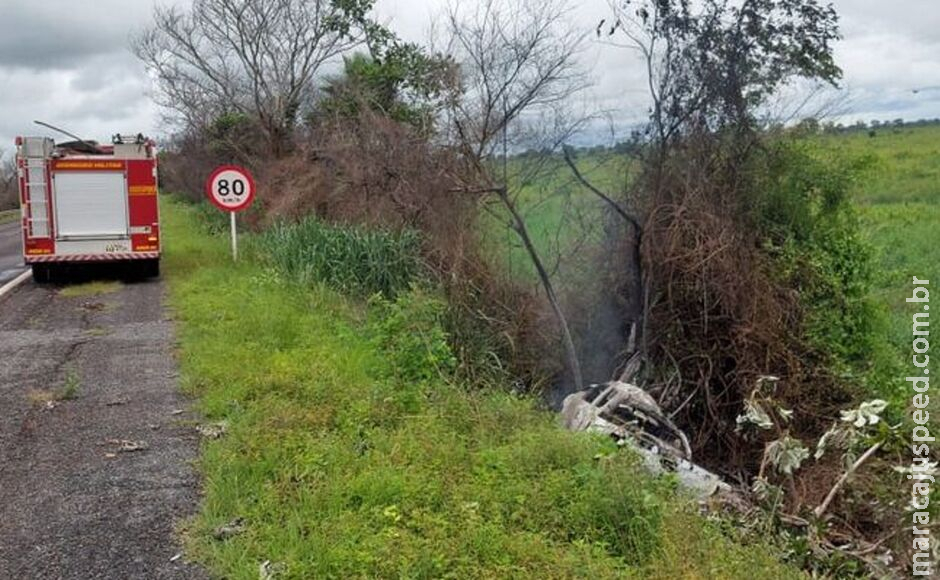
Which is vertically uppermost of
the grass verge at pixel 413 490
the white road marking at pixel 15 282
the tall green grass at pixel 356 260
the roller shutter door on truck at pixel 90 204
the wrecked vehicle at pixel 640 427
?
the roller shutter door on truck at pixel 90 204

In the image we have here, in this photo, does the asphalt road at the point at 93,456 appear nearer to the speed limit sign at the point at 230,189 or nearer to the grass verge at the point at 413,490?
the grass verge at the point at 413,490

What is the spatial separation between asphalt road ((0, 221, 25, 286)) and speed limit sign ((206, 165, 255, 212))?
450 centimetres

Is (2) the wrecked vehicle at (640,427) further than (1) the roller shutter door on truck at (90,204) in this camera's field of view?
No

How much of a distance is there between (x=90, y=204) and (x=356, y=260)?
5.80 m

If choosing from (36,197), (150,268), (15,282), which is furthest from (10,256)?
(150,268)

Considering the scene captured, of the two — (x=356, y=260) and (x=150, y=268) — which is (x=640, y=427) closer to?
(x=356, y=260)

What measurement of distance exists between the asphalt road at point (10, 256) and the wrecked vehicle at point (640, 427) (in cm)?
1279

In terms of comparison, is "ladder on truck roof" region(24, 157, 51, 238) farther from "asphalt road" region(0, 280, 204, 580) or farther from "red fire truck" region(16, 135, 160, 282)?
"asphalt road" region(0, 280, 204, 580)

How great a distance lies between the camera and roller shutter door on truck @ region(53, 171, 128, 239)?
14.0 meters

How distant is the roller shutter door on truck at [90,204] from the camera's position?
1398 cm

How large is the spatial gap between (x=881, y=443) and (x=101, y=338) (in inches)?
326

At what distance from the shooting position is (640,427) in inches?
252

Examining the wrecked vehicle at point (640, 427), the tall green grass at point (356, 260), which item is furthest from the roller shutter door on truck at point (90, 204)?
the wrecked vehicle at point (640, 427)

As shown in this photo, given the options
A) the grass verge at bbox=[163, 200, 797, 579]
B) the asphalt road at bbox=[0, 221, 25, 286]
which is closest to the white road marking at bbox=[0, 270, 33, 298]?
the asphalt road at bbox=[0, 221, 25, 286]
